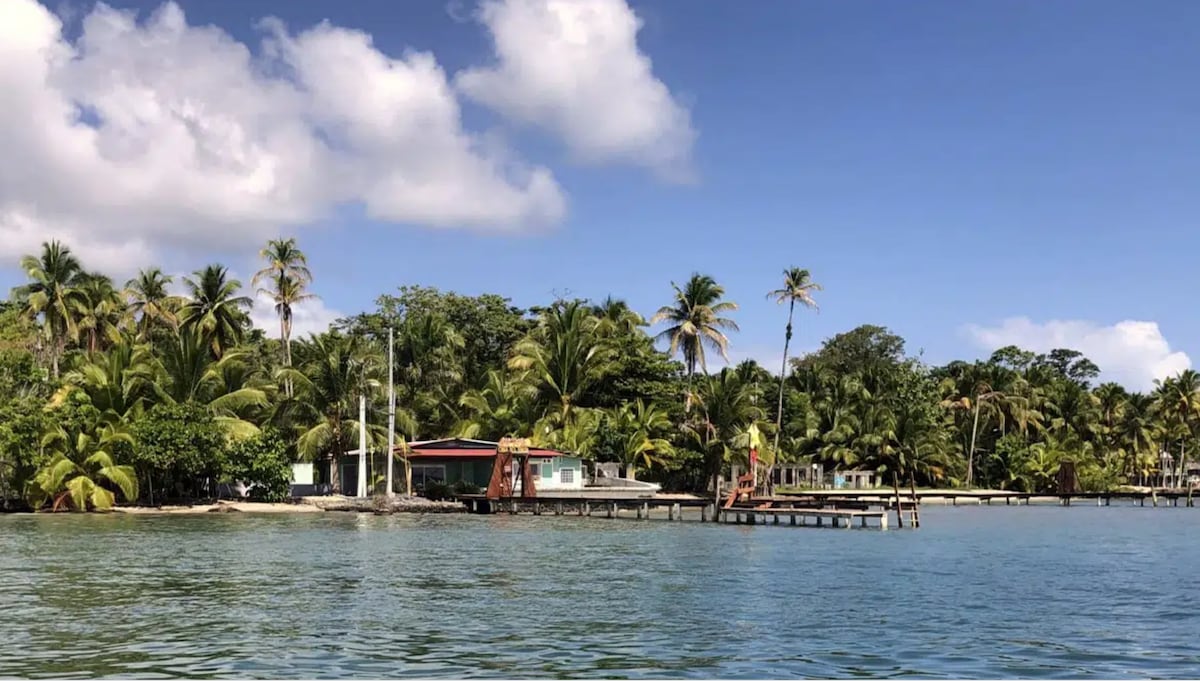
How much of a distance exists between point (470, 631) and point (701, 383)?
6117 cm

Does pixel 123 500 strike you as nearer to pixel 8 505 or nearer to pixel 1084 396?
pixel 8 505

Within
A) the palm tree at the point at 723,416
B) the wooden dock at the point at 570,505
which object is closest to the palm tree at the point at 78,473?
the wooden dock at the point at 570,505

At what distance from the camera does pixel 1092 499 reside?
89562 mm

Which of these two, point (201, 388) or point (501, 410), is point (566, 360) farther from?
point (201, 388)

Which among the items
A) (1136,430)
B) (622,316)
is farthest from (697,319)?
(1136,430)

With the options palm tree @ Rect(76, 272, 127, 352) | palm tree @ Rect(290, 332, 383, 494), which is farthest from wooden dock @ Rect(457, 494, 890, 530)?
palm tree @ Rect(76, 272, 127, 352)

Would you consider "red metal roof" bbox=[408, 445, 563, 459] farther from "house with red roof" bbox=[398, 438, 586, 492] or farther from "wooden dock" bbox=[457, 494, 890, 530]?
"wooden dock" bbox=[457, 494, 890, 530]

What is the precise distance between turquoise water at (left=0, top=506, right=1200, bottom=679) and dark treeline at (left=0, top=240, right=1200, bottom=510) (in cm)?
1271

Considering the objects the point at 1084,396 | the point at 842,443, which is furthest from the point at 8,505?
the point at 1084,396

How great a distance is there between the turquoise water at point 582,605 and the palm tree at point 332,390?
18794 mm

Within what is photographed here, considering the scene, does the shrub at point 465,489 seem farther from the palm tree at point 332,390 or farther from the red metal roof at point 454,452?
the palm tree at point 332,390

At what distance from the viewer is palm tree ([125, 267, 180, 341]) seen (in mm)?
76875

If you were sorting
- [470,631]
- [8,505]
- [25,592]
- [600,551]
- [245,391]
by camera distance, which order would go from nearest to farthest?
[470,631] < [25,592] < [600,551] < [8,505] < [245,391]

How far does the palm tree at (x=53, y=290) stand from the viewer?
6544cm
